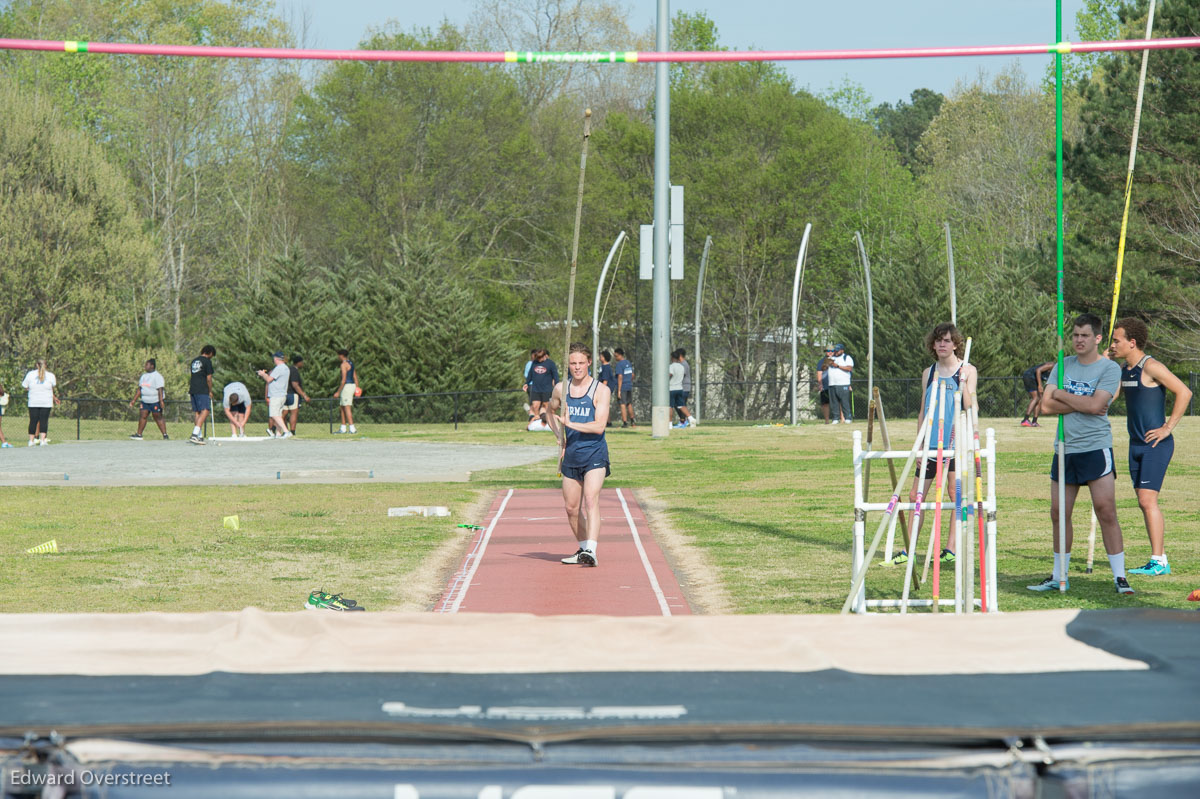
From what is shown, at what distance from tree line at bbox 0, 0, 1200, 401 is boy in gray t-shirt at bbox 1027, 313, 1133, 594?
116 ft

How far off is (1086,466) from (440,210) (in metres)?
44.3

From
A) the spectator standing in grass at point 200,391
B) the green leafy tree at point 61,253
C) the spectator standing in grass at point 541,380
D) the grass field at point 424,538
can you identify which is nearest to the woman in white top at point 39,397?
the spectator standing in grass at point 200,391

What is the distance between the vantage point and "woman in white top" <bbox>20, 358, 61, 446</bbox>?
25422 millimetres

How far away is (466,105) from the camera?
171 feet

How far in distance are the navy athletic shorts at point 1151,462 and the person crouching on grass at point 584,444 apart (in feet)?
13.7

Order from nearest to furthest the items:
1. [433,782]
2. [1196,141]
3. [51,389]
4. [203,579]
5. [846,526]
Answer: [433,782] → [203,579] → [846,526] → [51,389] → [1196,141]

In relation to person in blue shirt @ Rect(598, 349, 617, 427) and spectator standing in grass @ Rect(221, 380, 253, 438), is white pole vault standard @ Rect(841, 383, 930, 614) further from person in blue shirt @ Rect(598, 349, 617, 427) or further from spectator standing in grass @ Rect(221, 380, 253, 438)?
spectator standing in grass @ Rect(221, 380, 253, 438)

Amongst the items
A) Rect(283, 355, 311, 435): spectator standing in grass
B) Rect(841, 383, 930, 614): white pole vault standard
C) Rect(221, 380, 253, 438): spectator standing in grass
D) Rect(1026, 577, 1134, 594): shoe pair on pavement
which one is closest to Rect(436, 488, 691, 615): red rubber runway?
Rect(841, 383, 930, 614): white pole vault standard

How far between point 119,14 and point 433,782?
54.8 m

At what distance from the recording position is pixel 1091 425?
344 inches

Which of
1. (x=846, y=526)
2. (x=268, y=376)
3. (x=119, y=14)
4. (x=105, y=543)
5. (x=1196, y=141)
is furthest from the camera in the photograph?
(x=119, y=14)

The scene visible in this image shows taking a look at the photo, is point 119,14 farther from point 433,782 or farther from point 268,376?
point 433,782

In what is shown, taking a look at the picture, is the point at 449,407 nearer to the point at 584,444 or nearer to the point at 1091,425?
the point at 584,444

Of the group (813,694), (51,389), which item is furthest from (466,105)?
(813,694)
